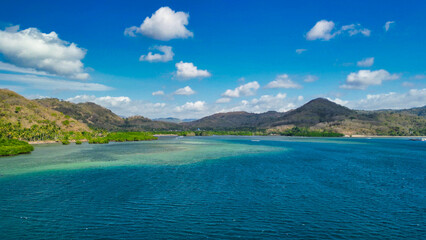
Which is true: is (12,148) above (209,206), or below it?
above

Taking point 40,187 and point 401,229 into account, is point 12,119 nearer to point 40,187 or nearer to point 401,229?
point 40,187

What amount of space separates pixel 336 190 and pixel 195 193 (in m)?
24.5

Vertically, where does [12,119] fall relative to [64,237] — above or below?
above

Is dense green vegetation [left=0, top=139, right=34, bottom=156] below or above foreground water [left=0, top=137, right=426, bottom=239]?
above

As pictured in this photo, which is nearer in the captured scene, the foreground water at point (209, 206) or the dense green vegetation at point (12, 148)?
the foreground water at point (209, 206)

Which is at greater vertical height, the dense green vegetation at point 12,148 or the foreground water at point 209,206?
the dense green vegetation at point 12,148

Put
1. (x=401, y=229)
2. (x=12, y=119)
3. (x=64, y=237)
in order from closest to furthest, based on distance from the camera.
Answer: (x=64, y=237) < (x=401, y=229) < (x=12, y=119)

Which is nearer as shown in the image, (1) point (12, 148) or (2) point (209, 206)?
(2) point (209, 206)

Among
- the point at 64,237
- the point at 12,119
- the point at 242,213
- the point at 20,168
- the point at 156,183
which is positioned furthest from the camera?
the point at 12,119

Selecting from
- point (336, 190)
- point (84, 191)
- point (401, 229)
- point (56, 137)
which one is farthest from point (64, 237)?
point (56, 137)

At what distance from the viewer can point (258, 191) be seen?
43.8 meters

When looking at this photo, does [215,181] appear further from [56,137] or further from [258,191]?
[56,137]

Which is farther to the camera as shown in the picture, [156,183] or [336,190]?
[156,183]

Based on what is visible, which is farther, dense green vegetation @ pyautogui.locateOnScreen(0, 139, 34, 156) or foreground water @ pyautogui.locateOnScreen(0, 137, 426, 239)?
dense green vegetation @ pyautogui.locateOnScreen(0, 139, 34, 156)
